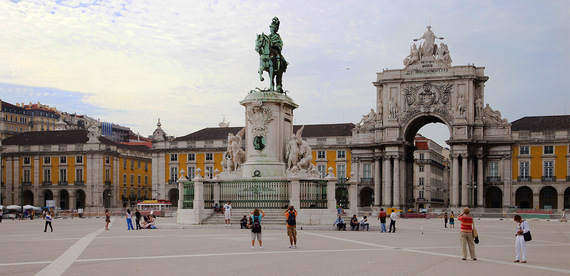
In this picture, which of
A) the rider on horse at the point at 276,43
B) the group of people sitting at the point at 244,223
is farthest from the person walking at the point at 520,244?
the rider on horse at the point at 276,43

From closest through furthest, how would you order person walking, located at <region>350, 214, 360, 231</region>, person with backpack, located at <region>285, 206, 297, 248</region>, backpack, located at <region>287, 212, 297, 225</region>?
person with backpack, located at <region>285, 206, 297, 248</region> < backpack, located at <region>287, 212, 297, 225</region> < person walking, located at <region>350, 214, 360, 231</region>

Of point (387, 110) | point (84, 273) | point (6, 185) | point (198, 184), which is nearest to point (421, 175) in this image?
point (387, 110)

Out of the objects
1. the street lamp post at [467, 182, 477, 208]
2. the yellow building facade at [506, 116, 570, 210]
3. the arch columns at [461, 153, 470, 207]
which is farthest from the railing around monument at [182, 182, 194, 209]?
the yellow building facade at [506, 116, 570, 210]

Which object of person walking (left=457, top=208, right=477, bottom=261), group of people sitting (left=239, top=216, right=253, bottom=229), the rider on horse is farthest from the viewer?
the rider on horse

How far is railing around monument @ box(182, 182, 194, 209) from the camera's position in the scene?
32.1 metres

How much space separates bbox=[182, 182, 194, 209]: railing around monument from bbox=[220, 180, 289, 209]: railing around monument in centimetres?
158

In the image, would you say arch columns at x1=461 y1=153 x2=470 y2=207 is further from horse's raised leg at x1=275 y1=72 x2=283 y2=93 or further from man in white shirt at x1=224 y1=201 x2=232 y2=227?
man in white shirt at x1=224 y1=201 x2=232 y2=227

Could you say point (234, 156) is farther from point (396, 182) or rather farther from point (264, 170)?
point (396, 182)

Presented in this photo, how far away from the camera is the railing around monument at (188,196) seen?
32.1 m

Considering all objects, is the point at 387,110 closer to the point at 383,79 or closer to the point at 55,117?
the point at 383,79

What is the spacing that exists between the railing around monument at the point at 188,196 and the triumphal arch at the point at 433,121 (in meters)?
52.2

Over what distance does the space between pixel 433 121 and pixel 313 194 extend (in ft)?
190

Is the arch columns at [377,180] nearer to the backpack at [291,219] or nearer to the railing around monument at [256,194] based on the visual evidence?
the railing around monument at [256,194]

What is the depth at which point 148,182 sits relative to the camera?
4077 inches
